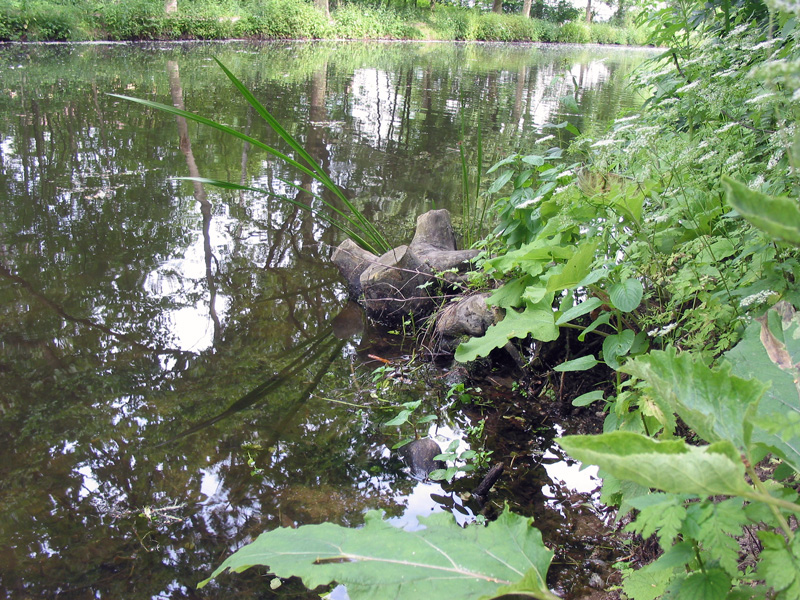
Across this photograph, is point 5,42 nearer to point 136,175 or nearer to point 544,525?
point 136,175

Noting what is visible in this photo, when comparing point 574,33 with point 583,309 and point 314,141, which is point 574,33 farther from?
point 583,309

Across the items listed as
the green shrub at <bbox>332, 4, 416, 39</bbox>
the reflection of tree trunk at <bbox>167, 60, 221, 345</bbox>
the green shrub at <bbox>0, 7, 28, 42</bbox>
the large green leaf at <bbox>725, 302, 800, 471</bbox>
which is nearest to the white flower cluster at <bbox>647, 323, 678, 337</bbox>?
the large green leaf at <bbox>725, 302, 800, 471</bbox>

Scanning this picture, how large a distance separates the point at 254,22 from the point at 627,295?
22.1m

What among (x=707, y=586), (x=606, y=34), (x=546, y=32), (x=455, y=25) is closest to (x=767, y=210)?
(x=707, y=586)

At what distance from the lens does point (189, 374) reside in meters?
2.88

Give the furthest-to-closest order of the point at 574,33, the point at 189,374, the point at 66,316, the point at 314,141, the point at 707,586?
the point at 574,33 → the point at 314,141 → the point at 66,316 → the point at 189,374 → the point at 707,586

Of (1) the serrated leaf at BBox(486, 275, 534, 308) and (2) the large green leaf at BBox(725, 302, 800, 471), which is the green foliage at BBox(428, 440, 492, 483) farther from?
(2) the large green leaf at BBox(725, 302, 800, 471)

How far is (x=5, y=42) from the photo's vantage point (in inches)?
570

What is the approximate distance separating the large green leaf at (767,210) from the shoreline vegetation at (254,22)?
739 cm

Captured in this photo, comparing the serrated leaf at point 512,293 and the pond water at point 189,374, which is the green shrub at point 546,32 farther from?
the serrated leaf at point 512,293

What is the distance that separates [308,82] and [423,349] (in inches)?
389

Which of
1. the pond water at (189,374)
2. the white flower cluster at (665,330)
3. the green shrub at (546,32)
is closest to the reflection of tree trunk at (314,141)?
the pond water at (189,374)

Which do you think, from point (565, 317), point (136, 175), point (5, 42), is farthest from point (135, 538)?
point (5, 42)

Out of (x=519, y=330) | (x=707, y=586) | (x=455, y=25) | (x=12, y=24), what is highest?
(x=455, y=25)
